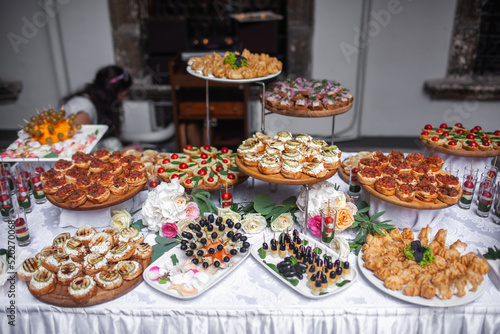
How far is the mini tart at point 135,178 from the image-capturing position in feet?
8.10

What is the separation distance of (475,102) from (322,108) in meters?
3.35

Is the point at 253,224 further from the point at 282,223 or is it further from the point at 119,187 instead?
the point at 119,187

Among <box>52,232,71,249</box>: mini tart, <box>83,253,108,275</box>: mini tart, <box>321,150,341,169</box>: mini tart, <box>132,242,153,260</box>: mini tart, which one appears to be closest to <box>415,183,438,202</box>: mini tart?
<box>321,150,341,169</box>: mini tart

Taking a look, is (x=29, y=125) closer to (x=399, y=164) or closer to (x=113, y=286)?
(x=113, y=286)

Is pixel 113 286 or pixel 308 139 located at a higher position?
pixel 308 139

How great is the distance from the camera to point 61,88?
17.6ft

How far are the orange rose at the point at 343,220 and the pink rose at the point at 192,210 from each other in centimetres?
76

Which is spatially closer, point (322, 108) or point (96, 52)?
point (322, 108)

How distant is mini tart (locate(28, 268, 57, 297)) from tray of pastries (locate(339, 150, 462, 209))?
1.65 meters

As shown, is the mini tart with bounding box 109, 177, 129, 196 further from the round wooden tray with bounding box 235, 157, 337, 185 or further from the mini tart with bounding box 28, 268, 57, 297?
the round wooden tray with bounding box 235, 157, 337, 185

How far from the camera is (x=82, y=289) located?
191 centimetres

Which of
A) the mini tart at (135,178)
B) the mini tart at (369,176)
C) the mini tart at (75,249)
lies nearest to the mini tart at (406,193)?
the mini tart at (369,176)

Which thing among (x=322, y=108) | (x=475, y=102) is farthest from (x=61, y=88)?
(x=475, y=102)

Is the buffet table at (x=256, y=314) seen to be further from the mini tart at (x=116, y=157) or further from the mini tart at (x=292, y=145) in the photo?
the mini tart at (x=116, y=157)
